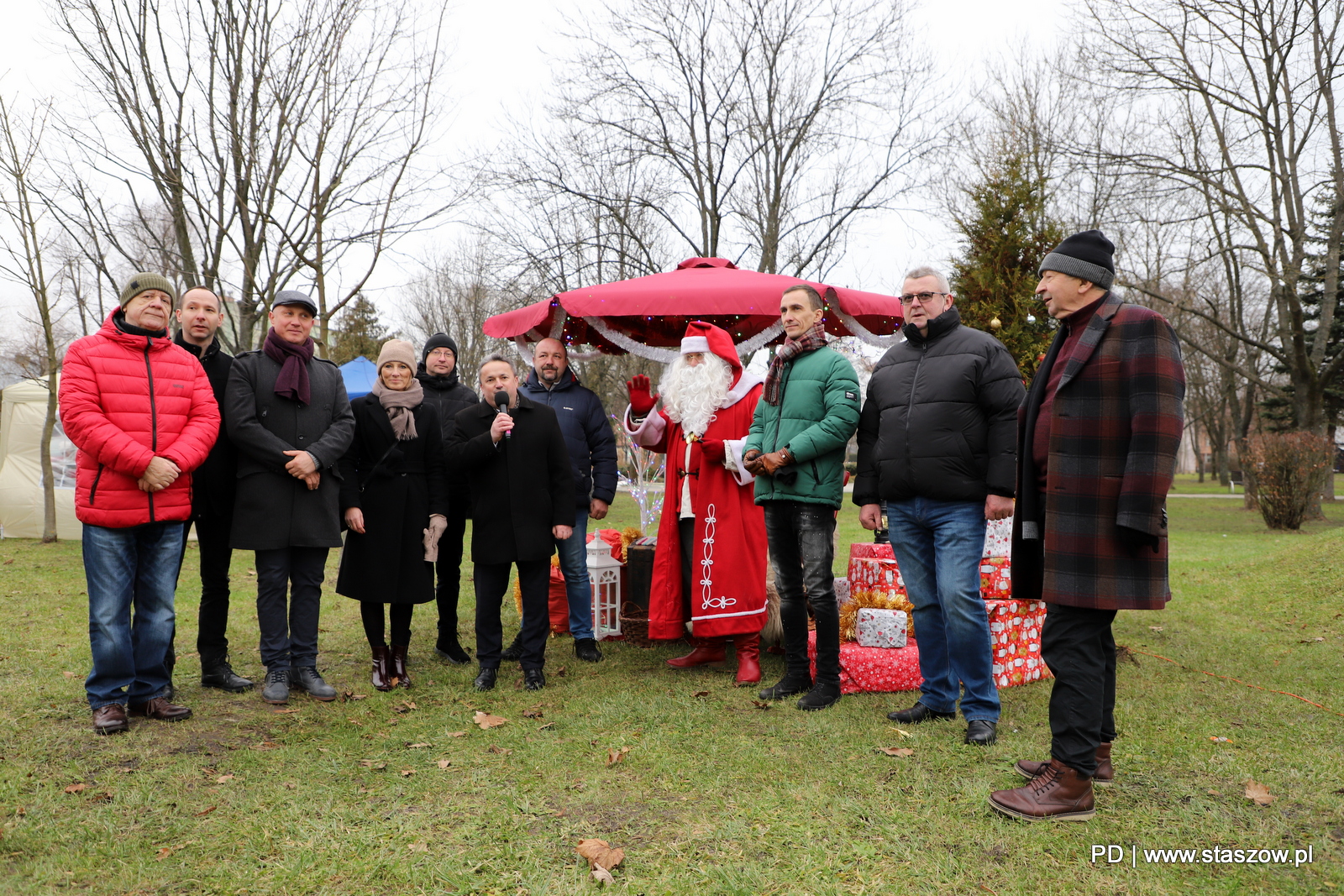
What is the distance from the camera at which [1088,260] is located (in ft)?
9.84

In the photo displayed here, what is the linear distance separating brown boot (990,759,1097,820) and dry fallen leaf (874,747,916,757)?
23.6 inches

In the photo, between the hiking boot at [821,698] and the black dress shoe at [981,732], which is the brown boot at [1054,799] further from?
the hiking boot at [821,698]

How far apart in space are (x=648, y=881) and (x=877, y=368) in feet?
8.45

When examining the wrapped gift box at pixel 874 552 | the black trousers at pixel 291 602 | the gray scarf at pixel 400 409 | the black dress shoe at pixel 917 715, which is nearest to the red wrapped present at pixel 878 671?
the black dress shoe at pixel 917 715

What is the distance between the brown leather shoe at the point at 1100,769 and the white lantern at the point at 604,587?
3176 millimetres

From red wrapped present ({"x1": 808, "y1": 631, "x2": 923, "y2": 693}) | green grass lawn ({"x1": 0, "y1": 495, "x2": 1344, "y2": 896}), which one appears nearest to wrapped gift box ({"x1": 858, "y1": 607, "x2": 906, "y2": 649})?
red wrapped present ({"x1": 808, "y1": 631, "x2": 923, "y2": 693})

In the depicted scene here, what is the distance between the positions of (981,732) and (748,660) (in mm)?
1553

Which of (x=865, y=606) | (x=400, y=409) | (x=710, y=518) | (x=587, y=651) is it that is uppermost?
(x=400, y=409)

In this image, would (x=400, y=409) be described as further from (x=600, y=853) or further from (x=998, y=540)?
(x=998, y=540)

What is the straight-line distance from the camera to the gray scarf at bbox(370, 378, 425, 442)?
467 centimetres

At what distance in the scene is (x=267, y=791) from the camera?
314 cm

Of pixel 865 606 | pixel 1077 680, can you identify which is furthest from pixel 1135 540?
pixel 865 606

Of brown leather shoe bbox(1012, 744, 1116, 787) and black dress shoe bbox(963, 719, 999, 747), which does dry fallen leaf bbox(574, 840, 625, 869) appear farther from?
black dress shoe bbox(963, 719, 999, 747)

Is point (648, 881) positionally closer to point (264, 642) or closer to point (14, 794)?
point (14, 794)
